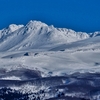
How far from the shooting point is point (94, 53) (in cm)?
19825

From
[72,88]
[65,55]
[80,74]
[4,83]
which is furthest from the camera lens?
[65,55]

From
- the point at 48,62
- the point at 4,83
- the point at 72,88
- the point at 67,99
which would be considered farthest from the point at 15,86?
the point at 48,62

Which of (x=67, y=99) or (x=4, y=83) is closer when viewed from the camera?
(x=67, y=99)

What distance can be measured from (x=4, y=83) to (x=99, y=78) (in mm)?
25346

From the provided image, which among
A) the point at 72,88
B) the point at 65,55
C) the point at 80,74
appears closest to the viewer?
the point at 72,88

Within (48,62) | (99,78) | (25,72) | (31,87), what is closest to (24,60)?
(48,62)

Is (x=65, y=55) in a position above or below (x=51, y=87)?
above

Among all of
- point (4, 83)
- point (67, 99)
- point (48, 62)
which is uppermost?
point (48, 62)

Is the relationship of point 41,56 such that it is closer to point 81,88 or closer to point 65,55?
point 65,55

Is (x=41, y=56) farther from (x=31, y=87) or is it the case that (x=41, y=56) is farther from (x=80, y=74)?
(x=31, y=87)

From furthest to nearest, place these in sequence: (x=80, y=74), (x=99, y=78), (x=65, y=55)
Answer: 1. (x=65, y=55)
2. (x=80, y=74)
3. (x=99, y=78)

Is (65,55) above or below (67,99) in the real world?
above

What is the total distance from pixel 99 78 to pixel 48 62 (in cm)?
3929

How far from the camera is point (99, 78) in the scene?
141250 millimetres
